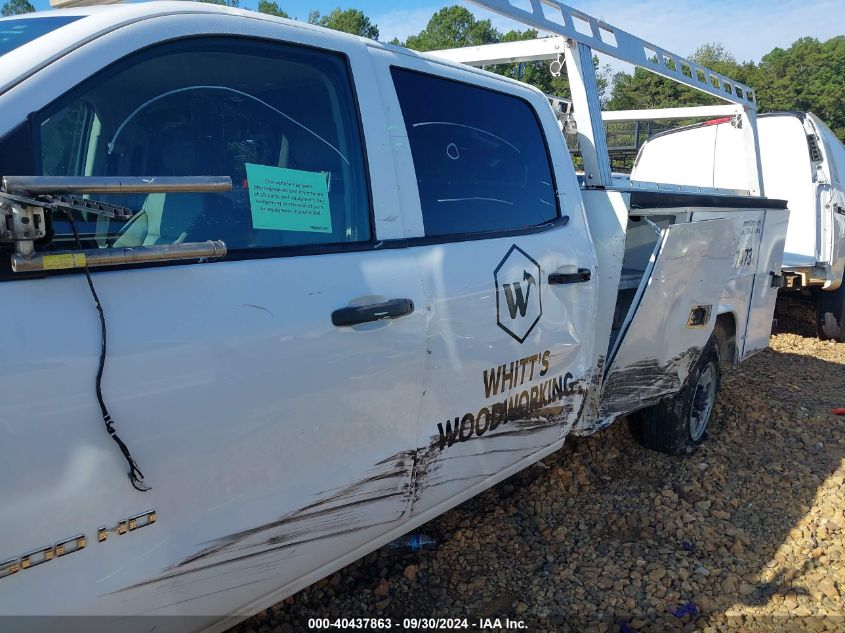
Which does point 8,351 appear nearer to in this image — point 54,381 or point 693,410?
point 54,381

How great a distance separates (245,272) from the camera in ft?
5.50

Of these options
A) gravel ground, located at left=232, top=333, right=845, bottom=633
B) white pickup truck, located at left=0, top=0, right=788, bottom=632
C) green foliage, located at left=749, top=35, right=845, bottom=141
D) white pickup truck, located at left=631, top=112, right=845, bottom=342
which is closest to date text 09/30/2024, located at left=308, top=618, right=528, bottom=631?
gravel ground, located at left=232, top=333, right=845, bottom=633

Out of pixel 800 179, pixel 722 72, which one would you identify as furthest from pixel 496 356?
pixel 722 72

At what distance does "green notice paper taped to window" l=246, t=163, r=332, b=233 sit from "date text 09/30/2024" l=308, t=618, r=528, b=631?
150 cm

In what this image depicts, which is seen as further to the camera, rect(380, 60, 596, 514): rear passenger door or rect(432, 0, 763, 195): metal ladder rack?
rect(432, 0, 763, 195): metal ladder rack

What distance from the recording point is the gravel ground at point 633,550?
8.72 ft

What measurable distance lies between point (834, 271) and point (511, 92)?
5679 millimetres

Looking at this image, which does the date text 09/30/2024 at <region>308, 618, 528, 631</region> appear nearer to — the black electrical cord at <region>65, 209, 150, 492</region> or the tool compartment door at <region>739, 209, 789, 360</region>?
the black electrical cord at <region>65, 209, 150, 492</region>

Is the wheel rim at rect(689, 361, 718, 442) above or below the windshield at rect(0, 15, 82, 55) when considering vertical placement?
below

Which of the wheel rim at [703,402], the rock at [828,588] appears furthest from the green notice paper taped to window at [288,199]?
the wheel rim at [703,402]

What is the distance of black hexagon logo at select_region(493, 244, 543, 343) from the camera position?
7.91 ft

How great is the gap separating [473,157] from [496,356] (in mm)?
783

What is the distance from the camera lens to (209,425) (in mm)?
1561

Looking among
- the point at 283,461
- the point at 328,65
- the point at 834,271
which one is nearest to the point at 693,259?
the point at 328,65
